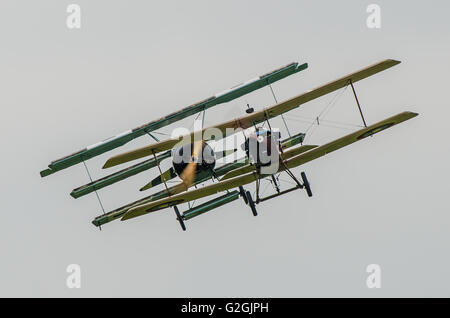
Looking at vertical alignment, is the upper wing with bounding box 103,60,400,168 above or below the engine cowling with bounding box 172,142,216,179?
above

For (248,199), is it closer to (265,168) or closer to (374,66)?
(265,168)

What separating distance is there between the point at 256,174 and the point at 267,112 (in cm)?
162

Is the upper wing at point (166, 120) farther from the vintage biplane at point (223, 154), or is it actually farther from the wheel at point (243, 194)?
the wheel at point (243, 194)

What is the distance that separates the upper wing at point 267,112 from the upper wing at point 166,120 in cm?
186

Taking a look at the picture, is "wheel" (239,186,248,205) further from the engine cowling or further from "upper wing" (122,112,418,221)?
the engine cowling

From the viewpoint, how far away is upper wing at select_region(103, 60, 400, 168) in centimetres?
2000

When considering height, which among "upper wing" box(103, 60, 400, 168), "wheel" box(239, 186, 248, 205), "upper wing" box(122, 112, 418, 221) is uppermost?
"upper wing" box(103, 60, 400, 168)

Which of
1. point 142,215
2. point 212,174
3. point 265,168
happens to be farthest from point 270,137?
point 142,215

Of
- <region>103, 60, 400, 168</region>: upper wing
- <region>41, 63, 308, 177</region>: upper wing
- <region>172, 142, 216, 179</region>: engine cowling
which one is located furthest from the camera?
<region>41, 63, 308, 177</region>: upper wing

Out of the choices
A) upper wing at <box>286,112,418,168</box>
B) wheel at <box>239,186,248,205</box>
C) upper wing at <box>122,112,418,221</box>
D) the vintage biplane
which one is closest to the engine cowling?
the vintage biplane

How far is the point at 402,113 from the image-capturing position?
19781 mm

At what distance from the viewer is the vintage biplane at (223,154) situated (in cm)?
2005

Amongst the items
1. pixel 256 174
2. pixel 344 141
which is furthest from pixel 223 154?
pixel 344 141

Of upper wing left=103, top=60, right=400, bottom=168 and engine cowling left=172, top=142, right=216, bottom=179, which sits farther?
engine cowling left=172, top=142, right=216, bottom=179
